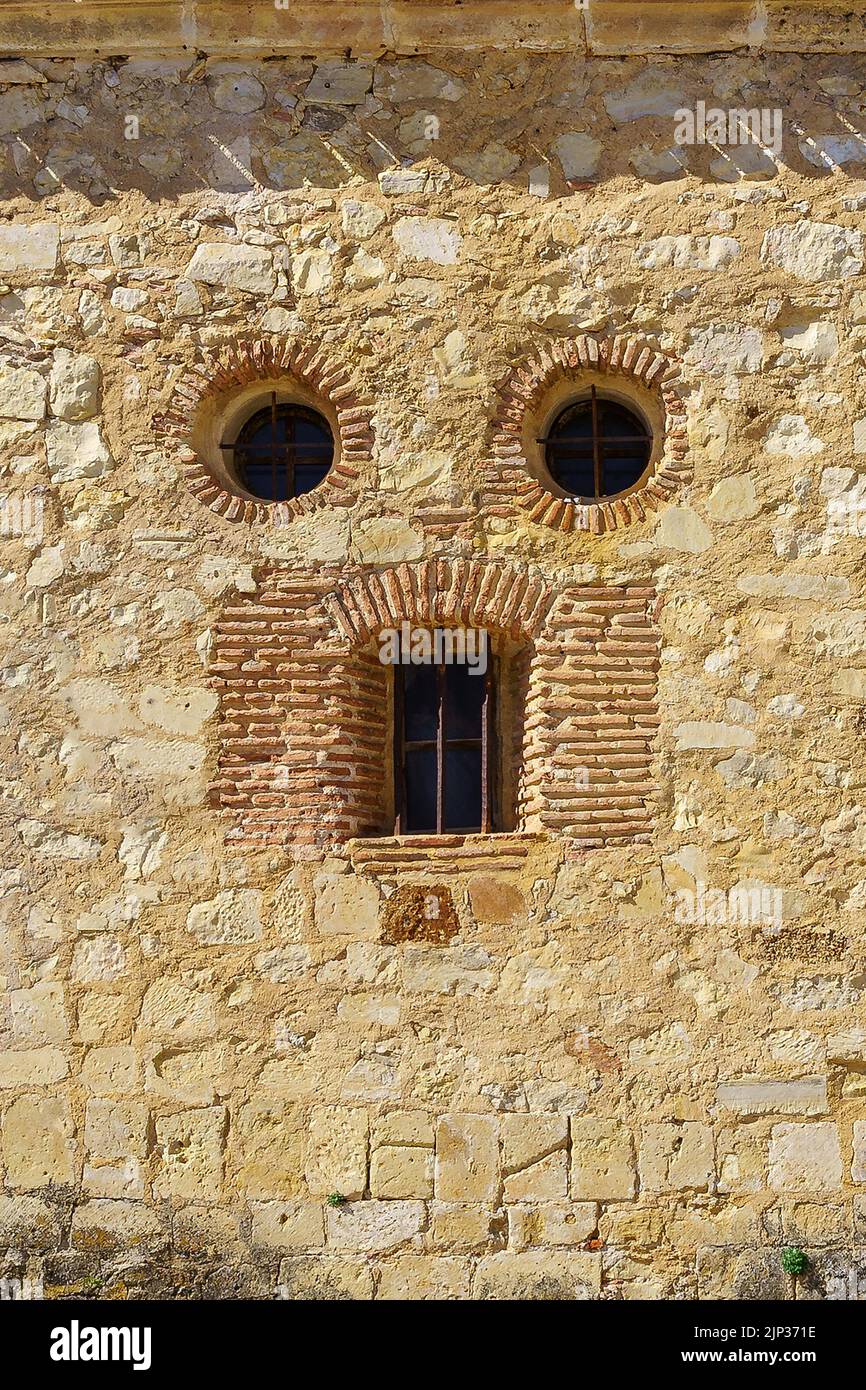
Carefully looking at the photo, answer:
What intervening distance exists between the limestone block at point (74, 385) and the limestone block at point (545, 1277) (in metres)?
3.80

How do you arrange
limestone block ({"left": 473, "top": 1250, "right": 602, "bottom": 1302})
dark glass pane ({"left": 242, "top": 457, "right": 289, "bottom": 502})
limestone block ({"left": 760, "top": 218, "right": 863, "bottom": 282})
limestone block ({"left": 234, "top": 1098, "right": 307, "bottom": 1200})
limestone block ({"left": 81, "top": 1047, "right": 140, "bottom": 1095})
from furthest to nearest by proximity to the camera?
dark glass pane ({"left": 242, "top": 457, "right": 289, "bottom": 502}), limestone block ({"left": 760, "top": 218, "right": 863, "bottom": 282}), limestone block ({"left": 81, "top": 1047, "right": 140, "bottom": 1095}), limestone block ({"left": 234, "top": 1098, "right": 307, "bottom": 1200}), limestone block ({"left": 473, "top": 1250, "right": 602, "bottom": 1302})

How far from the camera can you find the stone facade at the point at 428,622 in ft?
16.9

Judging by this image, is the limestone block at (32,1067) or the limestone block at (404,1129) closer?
the limestone block at (404,1129)

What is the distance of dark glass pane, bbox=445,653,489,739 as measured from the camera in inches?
223

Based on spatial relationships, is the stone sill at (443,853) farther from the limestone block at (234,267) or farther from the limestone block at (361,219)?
the limestone block at (361,219)

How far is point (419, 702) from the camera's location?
5719 millimetres

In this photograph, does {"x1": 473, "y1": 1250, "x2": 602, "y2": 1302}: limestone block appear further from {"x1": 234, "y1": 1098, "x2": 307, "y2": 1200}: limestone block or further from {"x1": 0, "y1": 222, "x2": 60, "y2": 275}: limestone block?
{"x1": 0, "y1": 222, "x2": 60, "y2": 275}: limestone block

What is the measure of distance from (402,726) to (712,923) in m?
1.49

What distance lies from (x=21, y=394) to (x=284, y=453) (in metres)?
1.13

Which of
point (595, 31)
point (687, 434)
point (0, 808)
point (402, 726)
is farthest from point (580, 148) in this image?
point (0, 808)

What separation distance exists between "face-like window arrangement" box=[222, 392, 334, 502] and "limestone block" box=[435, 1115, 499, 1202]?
2.67 metres

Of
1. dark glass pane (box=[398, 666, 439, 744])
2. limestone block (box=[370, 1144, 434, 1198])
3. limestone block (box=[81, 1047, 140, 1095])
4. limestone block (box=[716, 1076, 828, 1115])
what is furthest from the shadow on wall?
limestone block (box=[370, 1144, 434, 1198])

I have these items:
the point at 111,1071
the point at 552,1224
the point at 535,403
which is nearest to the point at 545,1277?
the point at 552,1224

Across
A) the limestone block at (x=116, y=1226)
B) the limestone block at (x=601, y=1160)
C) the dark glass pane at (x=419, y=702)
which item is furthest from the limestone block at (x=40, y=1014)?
the limestone block at (x=601, y=1160)
